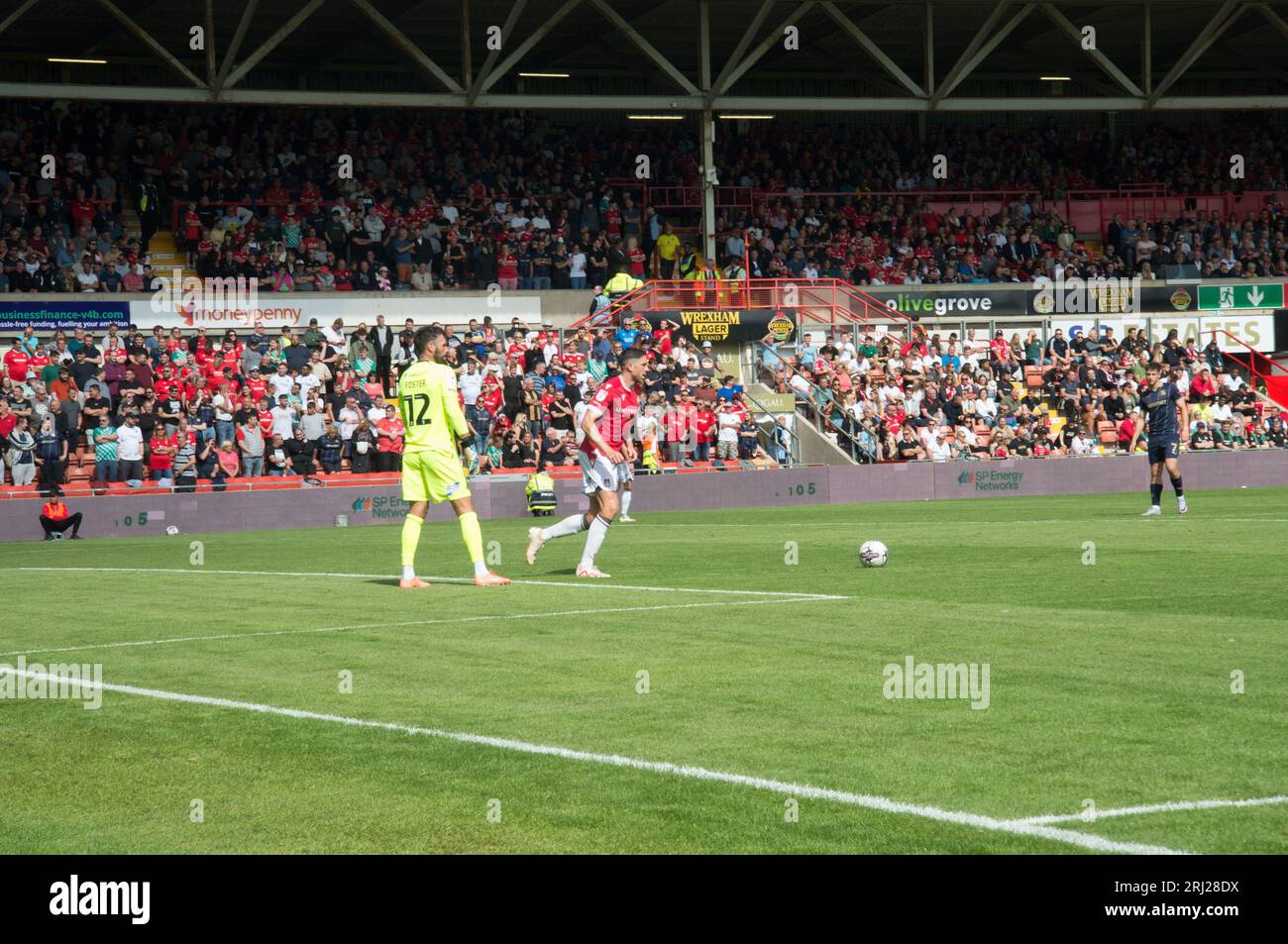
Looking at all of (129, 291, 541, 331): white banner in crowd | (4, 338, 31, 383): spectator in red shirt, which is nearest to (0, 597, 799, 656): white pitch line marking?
(4, 338, 31, 383): spectator in red shirt

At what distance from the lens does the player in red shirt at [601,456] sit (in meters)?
15.6

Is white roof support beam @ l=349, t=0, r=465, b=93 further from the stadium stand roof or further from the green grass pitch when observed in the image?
the green grass pitch

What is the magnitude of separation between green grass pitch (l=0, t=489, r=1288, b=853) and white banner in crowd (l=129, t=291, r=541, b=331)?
2151 centimetres

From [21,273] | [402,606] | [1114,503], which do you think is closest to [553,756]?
[402,606]

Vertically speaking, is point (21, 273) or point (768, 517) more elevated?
point (21, 273)

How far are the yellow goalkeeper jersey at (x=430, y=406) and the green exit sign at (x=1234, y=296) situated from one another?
36220 mm

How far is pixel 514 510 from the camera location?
3253cm

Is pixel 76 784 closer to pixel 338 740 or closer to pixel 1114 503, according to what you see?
pixel 338 740

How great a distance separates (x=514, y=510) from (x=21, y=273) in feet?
40.7

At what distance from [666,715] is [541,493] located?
23.7 m

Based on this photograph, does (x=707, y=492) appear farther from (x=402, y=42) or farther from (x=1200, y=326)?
(x=1200, y=326)

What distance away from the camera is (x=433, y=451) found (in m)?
14.5

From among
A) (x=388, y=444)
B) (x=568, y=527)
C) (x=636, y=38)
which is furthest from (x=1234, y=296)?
(x=568, y=527)
